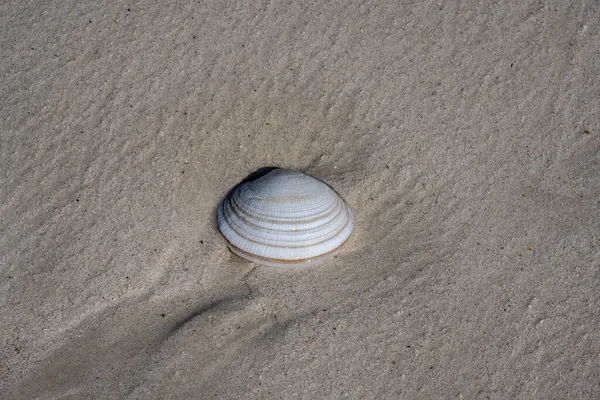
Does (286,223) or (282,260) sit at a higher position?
(286,223)

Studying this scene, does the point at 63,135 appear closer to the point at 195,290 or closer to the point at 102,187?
the point at 102,187

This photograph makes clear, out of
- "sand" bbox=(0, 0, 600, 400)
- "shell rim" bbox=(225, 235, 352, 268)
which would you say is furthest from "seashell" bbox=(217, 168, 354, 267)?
"sand" bbox=(0, 0, 600, 400)

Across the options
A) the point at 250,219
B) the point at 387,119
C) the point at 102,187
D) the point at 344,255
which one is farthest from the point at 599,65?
the point at 102,187

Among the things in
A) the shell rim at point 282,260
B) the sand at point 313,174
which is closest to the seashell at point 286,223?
the shell rim at point 282,260

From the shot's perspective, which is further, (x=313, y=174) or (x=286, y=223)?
(x=313, y=174)

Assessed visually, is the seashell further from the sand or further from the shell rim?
the sand

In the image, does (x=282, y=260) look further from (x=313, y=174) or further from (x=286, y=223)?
(x=313, y=174)

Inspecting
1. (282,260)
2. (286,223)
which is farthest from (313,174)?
(282,260)
